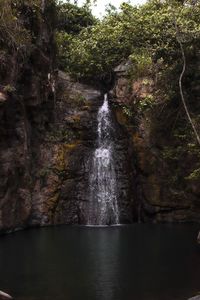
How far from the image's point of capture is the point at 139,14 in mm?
34531

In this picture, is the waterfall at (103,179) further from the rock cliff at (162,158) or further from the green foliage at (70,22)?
the green foliage at (70,22)

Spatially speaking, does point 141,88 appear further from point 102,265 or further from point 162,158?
point 102,265

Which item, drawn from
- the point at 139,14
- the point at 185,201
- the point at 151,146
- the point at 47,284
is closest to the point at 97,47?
the point at 139,14

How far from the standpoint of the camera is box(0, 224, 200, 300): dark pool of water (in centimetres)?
1456

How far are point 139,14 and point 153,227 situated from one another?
619 inches

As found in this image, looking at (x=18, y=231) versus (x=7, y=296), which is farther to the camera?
(x=18, y=231)

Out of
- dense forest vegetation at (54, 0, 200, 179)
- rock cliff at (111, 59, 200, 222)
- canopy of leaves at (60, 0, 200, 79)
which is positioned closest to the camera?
rock cliff at (111, 59, 200, 222)

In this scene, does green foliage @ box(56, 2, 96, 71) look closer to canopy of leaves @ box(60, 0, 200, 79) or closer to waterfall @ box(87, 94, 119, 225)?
canopy of leaves @ box(60, 0, 200, 79)

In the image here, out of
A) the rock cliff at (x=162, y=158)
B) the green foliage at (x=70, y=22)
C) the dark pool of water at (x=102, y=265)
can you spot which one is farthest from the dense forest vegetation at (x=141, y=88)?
the dark pool of water at (x=102, y=265)

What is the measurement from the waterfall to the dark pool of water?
3.68m

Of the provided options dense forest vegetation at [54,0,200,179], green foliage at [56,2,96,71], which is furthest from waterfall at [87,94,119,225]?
green foliage at [56,2,96,71]

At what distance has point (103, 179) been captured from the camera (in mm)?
29719

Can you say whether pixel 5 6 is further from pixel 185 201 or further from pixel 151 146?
pixel 185 201

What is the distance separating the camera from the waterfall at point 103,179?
28625 mm
